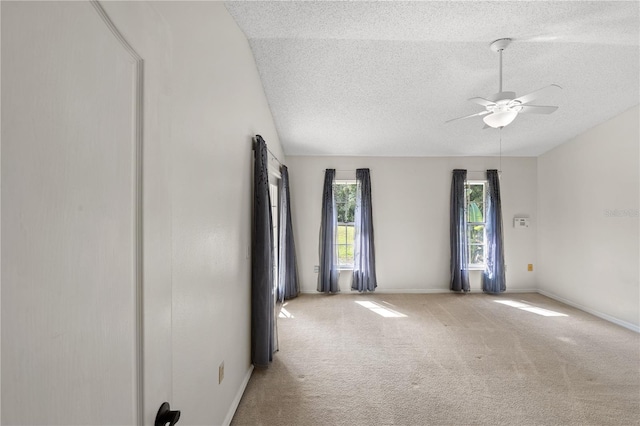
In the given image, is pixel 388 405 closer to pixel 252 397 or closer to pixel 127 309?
pixel 252 397

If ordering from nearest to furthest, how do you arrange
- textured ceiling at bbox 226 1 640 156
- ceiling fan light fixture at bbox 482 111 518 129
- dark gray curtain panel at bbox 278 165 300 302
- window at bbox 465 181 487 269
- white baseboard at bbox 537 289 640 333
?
1. textured ceiling at bbox 226 1 640 156
2. ceiling fan light fixture at bbox 482 111 518 129
3. white baseboard at bbox 537 289 640 333
4. dark gray curtain panel at bbox 278 165 300 302
5. window at bbox 465 181 487 269

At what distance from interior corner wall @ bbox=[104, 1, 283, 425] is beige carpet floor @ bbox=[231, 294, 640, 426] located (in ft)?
1.81

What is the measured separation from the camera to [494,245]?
17.4ft

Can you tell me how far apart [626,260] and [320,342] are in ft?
13.2

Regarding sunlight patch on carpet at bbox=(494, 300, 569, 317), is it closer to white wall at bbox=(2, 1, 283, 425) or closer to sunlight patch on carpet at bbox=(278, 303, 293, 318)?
sunlight patch on carpet at bbox=(278, 303, 293, 318)

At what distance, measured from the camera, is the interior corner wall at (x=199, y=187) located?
72cm

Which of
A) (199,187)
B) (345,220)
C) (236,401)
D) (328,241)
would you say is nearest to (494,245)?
(345,220)

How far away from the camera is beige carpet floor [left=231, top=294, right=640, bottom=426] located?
2.16m

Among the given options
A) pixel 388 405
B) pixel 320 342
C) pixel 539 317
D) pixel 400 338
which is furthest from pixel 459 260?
pixel 388 405

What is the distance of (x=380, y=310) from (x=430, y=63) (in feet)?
10.8

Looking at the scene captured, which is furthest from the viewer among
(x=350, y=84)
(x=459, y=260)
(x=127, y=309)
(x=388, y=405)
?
(x=459, y=260)

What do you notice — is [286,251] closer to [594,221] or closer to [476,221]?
[476,221]

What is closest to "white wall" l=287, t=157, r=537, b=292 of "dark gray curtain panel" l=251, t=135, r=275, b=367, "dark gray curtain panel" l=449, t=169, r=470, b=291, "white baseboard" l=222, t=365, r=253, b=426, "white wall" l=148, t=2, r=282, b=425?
"dark gray curtain panel" l=449, t=169, r=470, b=291

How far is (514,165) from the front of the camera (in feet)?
18.0
